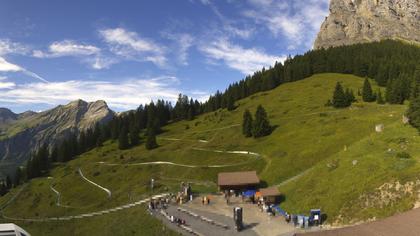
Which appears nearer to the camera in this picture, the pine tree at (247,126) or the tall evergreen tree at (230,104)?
the pine tree at (247,126)

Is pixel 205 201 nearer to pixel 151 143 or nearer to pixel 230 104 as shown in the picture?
pixel 151 143

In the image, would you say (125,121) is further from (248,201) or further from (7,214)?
(248,201)

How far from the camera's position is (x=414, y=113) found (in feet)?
217

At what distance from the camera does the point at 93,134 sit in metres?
190

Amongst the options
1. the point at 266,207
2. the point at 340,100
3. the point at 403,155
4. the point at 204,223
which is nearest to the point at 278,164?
the point at 266,207

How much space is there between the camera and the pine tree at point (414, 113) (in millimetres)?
64681

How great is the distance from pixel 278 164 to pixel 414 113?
27.8 m

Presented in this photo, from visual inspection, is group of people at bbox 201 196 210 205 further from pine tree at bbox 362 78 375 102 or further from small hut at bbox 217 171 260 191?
pine tree at bbox 362 78 375 102

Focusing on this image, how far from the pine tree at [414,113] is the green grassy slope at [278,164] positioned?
1.44m

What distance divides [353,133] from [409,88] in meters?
49.2

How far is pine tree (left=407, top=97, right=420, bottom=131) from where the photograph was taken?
64.7 m

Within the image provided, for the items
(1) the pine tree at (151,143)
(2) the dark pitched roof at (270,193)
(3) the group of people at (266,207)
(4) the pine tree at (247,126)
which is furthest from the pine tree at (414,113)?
(1) the pine tree at (151,143)

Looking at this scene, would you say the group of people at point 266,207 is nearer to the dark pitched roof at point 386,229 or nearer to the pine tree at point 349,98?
the dark pitched roof at point 386,229

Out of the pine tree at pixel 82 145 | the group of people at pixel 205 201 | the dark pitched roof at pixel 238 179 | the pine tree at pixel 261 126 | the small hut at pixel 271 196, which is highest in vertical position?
the pine tree at pixel 261 126
